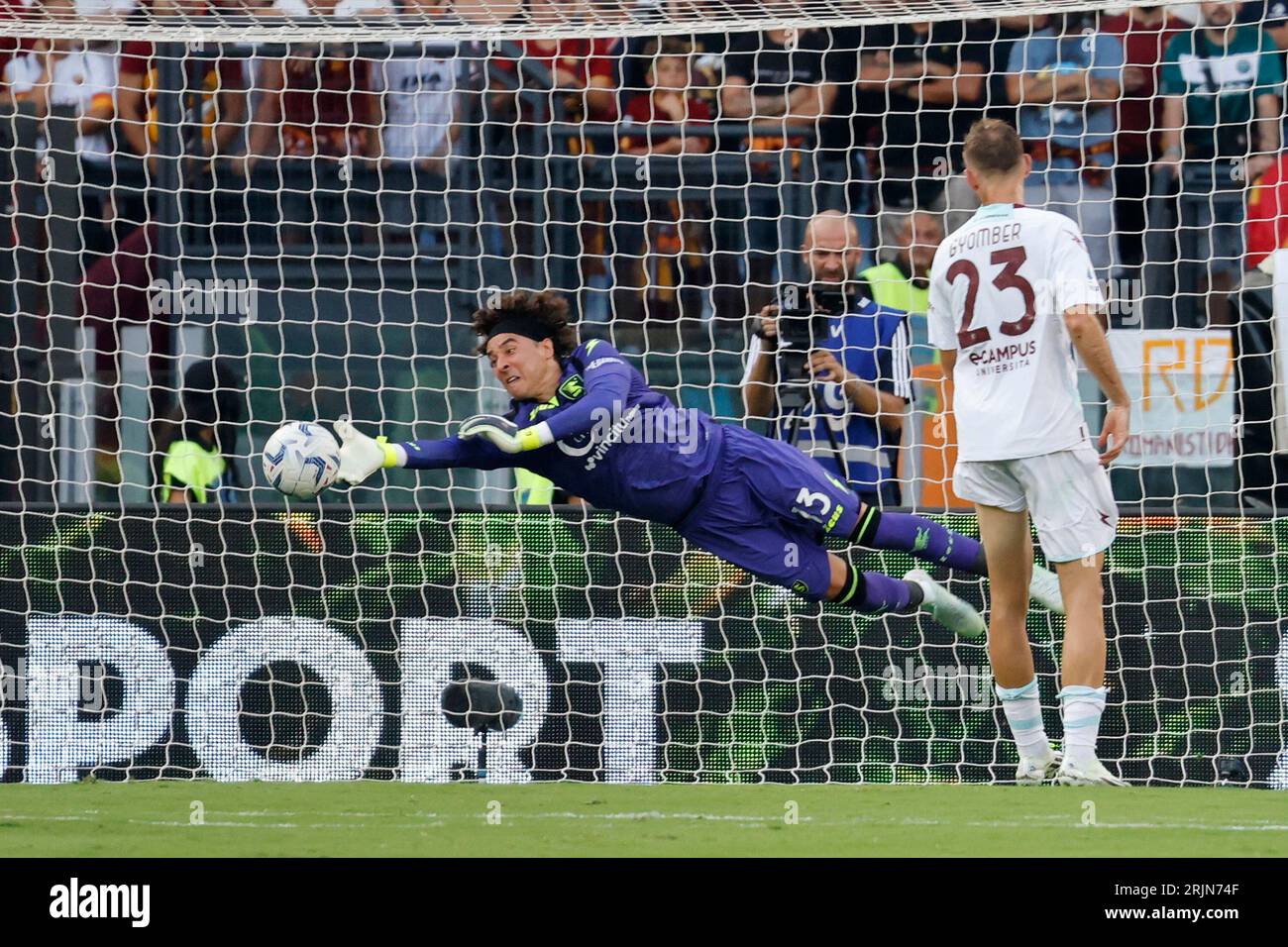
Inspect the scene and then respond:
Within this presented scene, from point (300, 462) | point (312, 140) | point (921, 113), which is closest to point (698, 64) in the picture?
point (921, 113)

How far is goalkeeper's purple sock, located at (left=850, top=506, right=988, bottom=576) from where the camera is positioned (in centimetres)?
671

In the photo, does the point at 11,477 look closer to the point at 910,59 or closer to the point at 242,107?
the point at 242,107

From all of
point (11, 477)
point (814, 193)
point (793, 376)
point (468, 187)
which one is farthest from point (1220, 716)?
point (11, 477)

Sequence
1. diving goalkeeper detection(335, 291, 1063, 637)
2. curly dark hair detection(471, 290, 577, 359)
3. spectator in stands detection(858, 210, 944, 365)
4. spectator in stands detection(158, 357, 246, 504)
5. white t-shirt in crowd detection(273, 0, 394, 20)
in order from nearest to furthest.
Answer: diving goalkeeper detection(335, 291, 1063, 637) < curly dark hair detection(471, 290, 577, 359) < white t-shirt in crowd detection(273, 0, 394, 20) < spectator in stands detection(158, 357, 246, 504) < spectator in stands detection(858, 210, 944, 365)

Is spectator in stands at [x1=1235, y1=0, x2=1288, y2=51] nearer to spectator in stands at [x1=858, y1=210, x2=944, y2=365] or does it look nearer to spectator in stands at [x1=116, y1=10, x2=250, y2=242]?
spectator in stands at [x1=858, y1=210, x2=944, y2=365]

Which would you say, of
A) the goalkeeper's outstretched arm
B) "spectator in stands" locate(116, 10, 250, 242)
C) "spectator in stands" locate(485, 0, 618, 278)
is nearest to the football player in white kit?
the goalkeeper's outstretched arm

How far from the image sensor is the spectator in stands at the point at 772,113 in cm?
823

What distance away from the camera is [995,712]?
696 centimetres

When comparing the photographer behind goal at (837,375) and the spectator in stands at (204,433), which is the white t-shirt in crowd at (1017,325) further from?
the spectator in stands at (204,433)

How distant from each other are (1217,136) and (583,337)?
9.44 ft

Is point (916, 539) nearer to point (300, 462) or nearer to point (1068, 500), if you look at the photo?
point (1068, 500)

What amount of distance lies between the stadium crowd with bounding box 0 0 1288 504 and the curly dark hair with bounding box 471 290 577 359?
1.38m

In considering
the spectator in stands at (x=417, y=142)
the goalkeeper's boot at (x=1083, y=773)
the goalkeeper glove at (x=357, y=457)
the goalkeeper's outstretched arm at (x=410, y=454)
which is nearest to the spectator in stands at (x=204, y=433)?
the spectator in stands at (x=417, y=142)

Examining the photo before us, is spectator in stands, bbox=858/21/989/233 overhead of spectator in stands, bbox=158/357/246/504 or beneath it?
overhead
